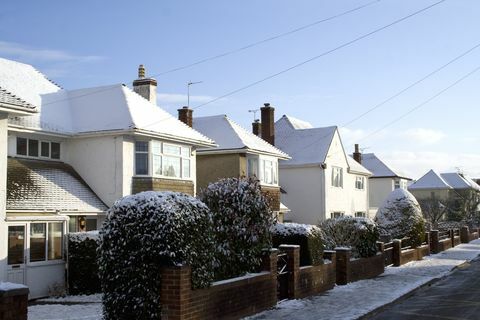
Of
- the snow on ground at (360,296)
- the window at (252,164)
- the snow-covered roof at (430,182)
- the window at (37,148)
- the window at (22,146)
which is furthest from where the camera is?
the snow-covered roof at (430,182)

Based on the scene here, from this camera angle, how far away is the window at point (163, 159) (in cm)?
2175

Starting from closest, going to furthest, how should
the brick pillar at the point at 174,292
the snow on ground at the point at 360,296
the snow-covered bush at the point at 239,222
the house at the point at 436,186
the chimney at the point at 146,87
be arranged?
the brick pillar at the point at 174,292
the snow on ground at the point at 360,296
the snow-covered bush at the point at 239,222
the chimney at the point at 146,87
the house at the point at 436,186

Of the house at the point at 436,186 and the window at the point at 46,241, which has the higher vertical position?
the house at the point at 436,186

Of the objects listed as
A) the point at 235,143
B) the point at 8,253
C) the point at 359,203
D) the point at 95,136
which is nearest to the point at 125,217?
the point at 8,253

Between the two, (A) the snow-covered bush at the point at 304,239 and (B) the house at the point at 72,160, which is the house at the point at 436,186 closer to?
(B) the house at the point at 72,160

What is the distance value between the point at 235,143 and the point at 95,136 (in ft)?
31.4

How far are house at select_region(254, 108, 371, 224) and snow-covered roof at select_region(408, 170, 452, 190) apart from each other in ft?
144

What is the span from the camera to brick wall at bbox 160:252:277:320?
9.80m

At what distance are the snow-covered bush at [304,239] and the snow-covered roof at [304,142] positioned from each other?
22.0 meters

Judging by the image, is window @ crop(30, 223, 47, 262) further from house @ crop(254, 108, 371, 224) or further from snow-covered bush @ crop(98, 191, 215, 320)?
house @ crop(254, 108, 371, 224)

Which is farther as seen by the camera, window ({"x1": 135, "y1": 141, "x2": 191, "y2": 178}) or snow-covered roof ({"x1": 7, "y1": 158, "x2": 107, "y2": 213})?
window ({"x1": 135, "y1": 141, "x2": 191, "y2": 178})

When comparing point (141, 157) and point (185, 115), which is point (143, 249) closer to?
point (141, 157)

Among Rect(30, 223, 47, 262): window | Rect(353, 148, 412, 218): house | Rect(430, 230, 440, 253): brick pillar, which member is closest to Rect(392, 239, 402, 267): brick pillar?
Rect(430, 230, 440, 253): brick pillar

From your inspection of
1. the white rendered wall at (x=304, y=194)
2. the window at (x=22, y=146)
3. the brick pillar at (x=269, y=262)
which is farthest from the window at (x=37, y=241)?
the white rendered wall at (x=304, y=194)
